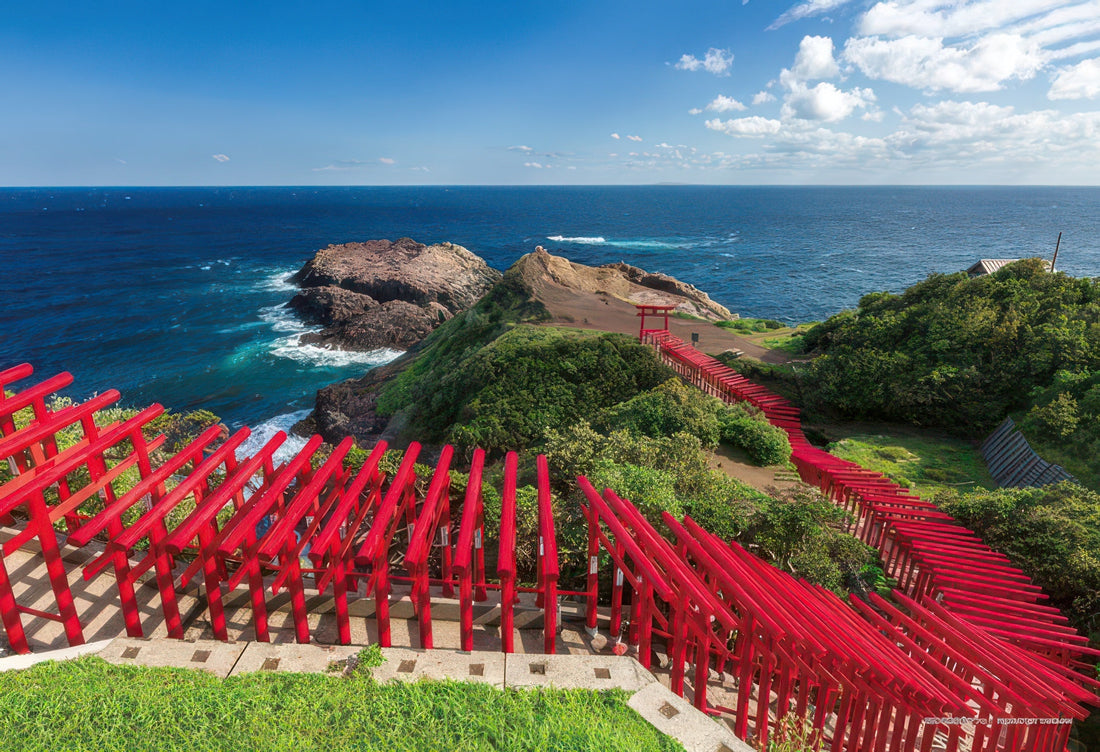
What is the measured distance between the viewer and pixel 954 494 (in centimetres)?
1509

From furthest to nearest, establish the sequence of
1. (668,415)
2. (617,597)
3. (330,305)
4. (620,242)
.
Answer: (620,242)
(330,305)
(668,415)
(617,597)

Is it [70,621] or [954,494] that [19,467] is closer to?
[70,621]

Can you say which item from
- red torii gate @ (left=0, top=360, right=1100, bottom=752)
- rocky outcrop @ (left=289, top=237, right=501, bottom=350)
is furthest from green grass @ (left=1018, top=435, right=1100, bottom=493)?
rocky outcrop @ (left=289, top=237, right=501, bottom=350)

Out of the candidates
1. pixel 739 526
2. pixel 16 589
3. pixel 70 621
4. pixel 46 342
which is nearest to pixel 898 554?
pixel 739 526

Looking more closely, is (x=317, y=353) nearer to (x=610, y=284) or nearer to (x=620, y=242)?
(x=610, y=284)

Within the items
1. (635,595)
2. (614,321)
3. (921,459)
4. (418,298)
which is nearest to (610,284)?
(614,321)

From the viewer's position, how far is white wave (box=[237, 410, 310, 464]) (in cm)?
3135

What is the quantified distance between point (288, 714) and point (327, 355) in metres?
47.6

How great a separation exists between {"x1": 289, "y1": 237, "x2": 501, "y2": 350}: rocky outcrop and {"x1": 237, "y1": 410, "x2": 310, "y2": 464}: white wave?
566 inches

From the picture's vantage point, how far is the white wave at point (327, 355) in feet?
161

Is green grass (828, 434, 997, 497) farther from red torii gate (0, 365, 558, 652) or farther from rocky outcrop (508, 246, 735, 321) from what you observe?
rocky outcrop (508, 246, 735, 321)

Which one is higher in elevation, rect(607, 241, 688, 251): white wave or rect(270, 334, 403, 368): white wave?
rect(607, 241, 688, 251): white wave

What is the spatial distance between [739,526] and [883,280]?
8334cm

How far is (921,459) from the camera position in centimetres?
2019
